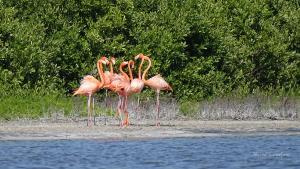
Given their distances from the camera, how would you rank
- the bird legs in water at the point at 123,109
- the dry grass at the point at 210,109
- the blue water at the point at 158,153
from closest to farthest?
the blue water at the point at 158,153 → the bird legs in water at the point at 123,109 → the dry grass at the point at 210,109

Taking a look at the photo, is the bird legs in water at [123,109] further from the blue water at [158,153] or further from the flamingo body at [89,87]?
the blue water at [158,153]

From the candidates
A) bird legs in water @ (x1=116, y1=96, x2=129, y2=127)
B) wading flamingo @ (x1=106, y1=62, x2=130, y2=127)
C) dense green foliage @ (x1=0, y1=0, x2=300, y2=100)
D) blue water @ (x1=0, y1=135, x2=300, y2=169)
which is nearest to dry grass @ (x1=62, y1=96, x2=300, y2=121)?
bird legs in water @ (x1=116, y1=96, x2=129, y2=127)

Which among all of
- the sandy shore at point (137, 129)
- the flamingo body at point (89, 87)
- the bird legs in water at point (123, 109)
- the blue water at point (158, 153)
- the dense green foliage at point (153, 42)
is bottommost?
the blue water at point (158, 153)

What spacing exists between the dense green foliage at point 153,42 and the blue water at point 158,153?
282 inches

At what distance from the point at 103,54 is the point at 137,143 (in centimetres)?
878

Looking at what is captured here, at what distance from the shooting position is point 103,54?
2938 centimetres

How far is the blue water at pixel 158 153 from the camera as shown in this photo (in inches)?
694

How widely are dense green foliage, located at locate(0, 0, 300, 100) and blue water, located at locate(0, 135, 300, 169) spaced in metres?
7.17

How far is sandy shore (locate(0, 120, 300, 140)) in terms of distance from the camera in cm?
2164

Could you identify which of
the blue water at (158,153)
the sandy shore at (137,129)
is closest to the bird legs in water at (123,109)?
the sandy shore at (137,129)

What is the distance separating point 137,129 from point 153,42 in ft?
22.0

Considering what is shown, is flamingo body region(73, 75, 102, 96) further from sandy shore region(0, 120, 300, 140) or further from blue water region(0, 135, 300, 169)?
blue water region(0, 135, 300, 169)

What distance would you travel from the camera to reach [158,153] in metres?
19.3

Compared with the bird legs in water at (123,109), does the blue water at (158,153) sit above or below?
below
